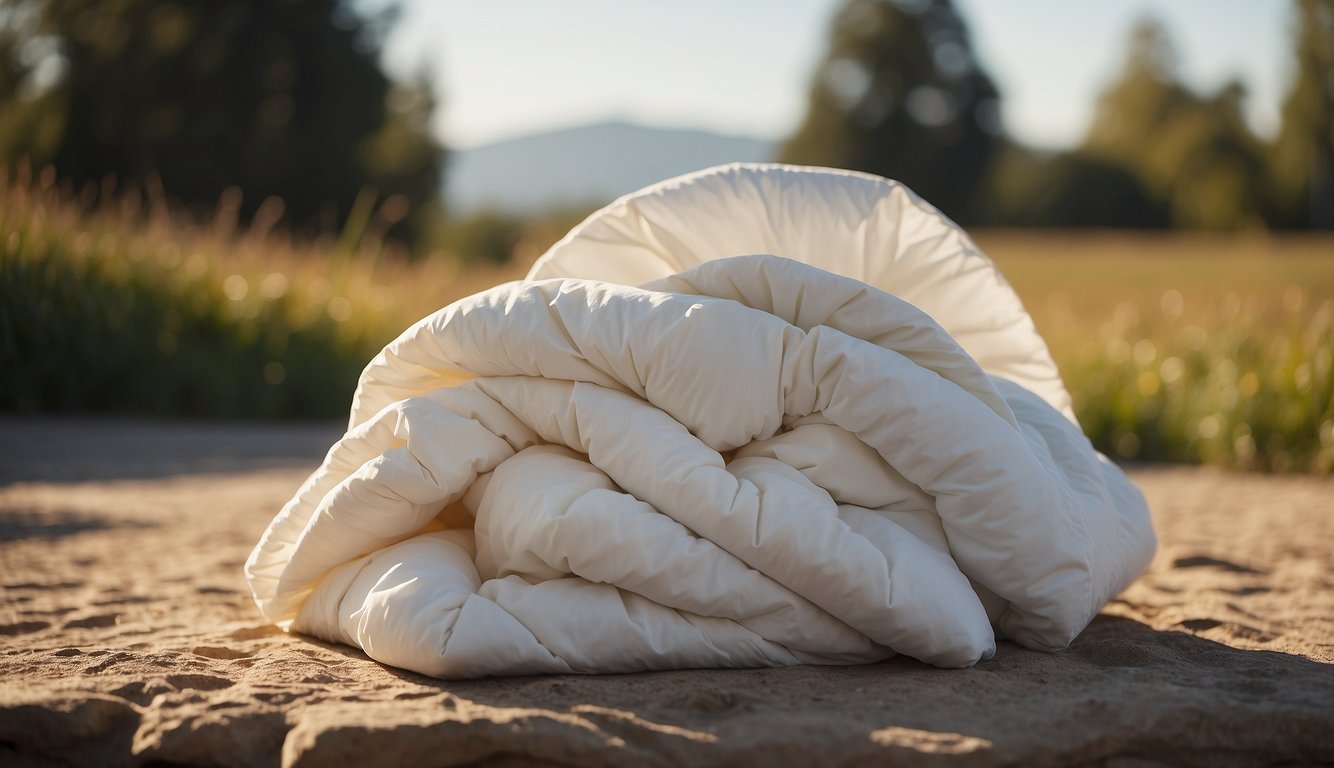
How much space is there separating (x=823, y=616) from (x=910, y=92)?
1585 inches

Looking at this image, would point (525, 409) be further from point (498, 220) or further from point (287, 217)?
point (498, 220)

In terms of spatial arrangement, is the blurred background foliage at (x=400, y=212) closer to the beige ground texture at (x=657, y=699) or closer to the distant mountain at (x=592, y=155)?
the beige ground texture at (x=657, y=699)

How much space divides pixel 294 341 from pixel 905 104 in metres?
35.4

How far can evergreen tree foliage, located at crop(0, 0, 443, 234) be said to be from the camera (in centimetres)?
1823

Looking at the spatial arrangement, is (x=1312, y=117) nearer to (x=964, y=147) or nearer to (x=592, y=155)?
(x=964, y=147)

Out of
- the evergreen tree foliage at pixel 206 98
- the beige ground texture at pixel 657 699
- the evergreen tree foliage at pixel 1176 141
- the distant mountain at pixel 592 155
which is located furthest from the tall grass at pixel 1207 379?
the distant mountain at pixel 592 155

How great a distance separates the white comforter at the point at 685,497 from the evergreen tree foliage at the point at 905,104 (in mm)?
37025

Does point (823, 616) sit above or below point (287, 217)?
below

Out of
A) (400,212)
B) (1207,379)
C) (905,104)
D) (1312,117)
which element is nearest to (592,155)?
(905,104)

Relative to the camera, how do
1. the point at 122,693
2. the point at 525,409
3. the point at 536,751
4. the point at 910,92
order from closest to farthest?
1. the point at 536,751
2. the point at 122,693
3. the point at 525,409
4. the point at 910,92

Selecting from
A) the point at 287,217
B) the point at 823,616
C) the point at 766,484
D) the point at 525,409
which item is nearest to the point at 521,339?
the point at 525,409

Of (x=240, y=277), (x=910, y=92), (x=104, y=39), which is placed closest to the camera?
(x=240, y=277)

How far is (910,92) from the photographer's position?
39.2m

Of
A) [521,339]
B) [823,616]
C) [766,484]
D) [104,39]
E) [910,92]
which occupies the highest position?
[910,92]
